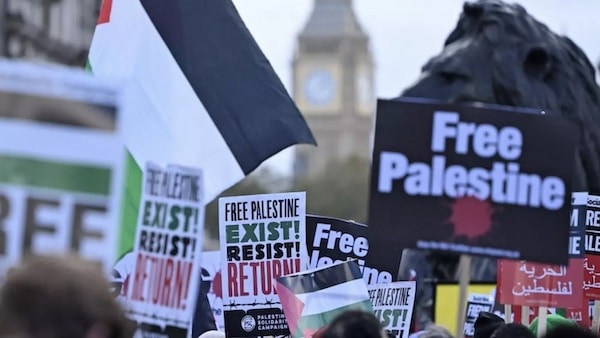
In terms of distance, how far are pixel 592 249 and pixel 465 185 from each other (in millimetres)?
3053

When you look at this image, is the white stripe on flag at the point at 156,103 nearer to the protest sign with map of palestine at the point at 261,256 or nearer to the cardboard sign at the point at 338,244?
the protest sign with map of palestine at the point at 261,256

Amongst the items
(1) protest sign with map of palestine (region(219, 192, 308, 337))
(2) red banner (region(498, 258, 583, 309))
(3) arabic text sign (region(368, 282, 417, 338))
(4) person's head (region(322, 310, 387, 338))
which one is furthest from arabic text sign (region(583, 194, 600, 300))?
(4) person's head (region(322, 310, 387, 338))

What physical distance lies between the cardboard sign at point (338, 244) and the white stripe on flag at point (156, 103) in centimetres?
92

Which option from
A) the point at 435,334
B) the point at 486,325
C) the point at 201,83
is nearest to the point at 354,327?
the point at 201,83

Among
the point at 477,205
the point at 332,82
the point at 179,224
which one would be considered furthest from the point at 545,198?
the point at 332,82

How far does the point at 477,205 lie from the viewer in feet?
17.3

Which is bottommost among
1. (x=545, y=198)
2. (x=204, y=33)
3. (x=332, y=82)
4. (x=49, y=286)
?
(x=49, y=286)

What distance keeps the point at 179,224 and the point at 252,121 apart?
2.22 metres

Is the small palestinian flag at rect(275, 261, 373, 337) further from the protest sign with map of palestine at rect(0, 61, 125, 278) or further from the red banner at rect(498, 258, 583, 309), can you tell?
the protest sign with map of palestine at rect(0, 61, 125, 278)

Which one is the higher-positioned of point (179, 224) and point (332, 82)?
point (332, 82)

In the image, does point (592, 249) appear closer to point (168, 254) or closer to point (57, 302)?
point (168, 254)

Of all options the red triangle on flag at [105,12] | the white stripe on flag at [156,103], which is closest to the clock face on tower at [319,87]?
the red triangle on flag at [105,12]

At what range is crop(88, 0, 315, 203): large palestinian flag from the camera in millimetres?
6660

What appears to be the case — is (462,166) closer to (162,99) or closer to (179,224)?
(179,224)
